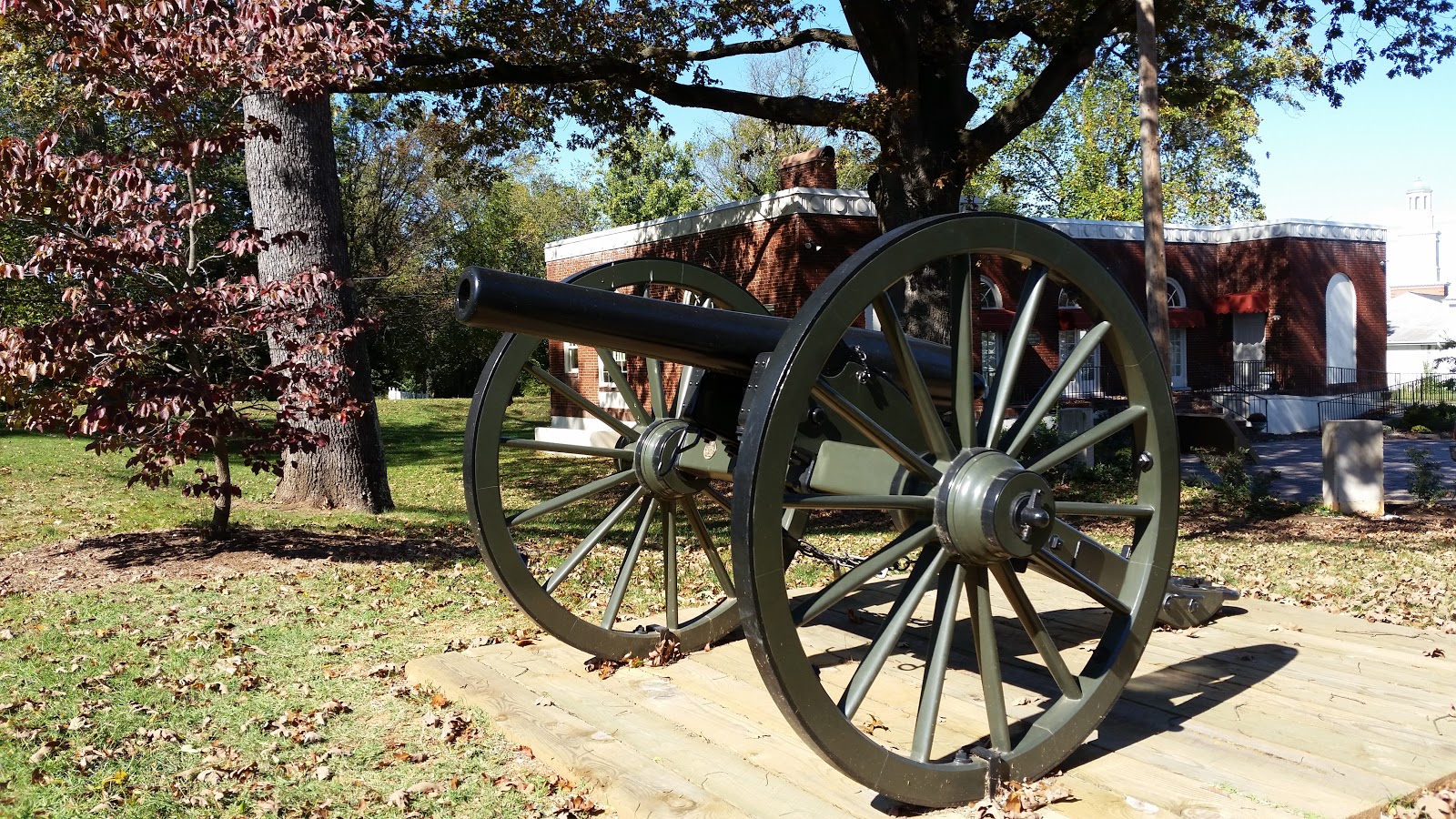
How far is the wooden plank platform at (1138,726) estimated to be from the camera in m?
3.73

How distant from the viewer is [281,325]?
8852mm

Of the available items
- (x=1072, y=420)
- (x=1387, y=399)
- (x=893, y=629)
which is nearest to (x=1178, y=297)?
(x=1387, y=399)

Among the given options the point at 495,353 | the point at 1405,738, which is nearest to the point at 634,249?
the point at 495,353

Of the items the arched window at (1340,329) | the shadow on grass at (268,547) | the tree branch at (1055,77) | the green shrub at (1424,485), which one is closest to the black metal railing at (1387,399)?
the arched window at (1340,329)

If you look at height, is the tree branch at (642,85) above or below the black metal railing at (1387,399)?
above

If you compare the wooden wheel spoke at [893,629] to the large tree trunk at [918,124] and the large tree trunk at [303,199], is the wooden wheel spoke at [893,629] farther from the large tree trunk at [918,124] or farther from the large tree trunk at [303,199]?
the large tree trunk at [918,124]

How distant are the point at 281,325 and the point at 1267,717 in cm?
731

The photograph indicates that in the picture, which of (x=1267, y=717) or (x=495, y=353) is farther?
(x=495, y=353)

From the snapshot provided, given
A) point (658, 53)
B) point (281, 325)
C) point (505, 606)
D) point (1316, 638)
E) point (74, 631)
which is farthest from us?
point (658, 53)

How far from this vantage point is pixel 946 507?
3760mm

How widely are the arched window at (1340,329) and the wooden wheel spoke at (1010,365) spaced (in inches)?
1151

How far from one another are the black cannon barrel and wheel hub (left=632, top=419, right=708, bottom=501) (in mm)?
987

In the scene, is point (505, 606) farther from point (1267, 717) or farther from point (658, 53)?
point (658, 53)

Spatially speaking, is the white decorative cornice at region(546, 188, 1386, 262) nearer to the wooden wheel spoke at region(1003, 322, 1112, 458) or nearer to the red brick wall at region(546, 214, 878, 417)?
the red brick wall at region(546, 214, 878, 417)
